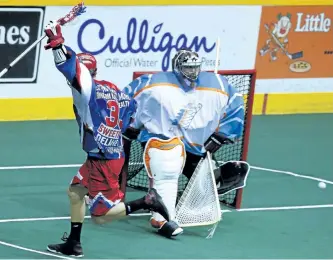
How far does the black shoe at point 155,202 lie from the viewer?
10398 millimetres

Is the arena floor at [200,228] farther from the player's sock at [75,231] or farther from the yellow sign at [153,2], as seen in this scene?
the yellow sign at [153,2]

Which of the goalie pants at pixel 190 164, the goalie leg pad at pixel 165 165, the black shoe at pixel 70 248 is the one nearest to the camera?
the black shoe at pixel 70 248

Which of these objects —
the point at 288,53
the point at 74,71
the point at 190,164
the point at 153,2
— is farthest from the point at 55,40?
the point at 288,53

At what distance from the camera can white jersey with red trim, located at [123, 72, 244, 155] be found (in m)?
11.1

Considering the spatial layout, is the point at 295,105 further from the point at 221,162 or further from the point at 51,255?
the point at 51,255

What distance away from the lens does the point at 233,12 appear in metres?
16.0

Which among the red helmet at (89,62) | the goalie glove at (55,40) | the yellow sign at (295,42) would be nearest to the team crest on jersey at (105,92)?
the red helmet at (89,62)

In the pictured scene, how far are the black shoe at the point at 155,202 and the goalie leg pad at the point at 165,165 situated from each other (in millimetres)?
516

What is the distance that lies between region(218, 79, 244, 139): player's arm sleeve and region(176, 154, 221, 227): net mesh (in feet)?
1.12

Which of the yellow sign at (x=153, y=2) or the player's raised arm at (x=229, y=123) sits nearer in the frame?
the player's raised arm at (x=229, y=123)

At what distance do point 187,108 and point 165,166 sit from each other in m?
0.60

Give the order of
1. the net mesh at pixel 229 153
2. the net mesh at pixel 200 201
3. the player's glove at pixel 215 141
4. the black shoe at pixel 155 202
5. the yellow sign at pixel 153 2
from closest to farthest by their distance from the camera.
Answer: the black shoe at pixel 155 202, the net mesh at pixel 200 201, the player's glove at pixel 215 141, the net mesh at pixel 229 153, the yellow sign at pixel 153 2

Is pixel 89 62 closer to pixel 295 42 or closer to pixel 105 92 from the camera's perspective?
pixel 105 92

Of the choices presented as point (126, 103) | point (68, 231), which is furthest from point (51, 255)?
point (126, 103)
